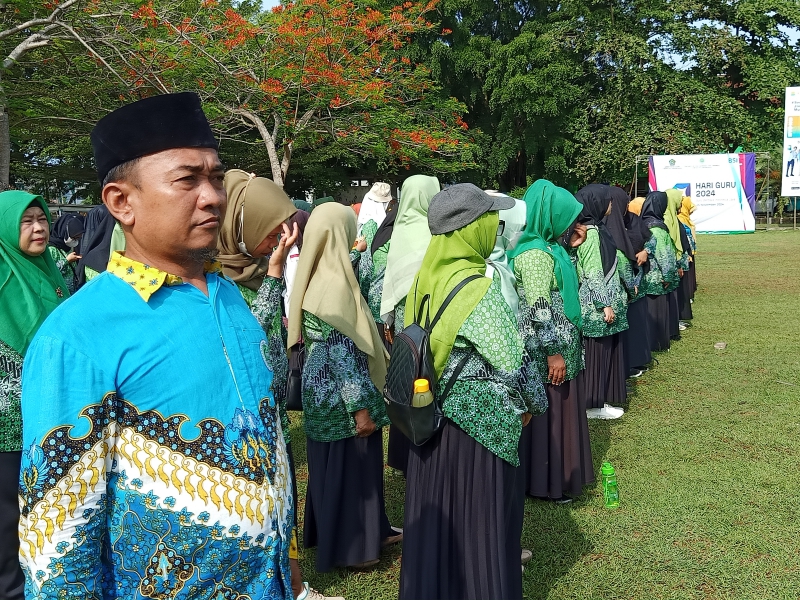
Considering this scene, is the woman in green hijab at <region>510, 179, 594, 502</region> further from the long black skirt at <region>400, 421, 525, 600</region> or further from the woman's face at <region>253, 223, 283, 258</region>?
the woman's face at <region>253, 223, 283, 258</region>

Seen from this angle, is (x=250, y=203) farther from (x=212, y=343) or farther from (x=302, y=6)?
(x=302, y=6)

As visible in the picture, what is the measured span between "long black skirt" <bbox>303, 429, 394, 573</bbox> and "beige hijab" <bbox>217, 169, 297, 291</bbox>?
0.99 meters

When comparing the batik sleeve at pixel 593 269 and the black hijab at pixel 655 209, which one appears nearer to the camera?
the batik sleeve at pixel 593 269

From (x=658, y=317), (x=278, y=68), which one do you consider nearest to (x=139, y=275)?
(x=658, y=317)

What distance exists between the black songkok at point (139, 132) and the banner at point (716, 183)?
23521mm

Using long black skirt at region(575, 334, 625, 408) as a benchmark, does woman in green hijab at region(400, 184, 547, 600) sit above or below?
above

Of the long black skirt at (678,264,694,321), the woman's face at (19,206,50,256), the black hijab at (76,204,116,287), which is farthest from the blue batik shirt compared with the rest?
the long black skirt at (678,264,694,321)

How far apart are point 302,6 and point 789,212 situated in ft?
91.4

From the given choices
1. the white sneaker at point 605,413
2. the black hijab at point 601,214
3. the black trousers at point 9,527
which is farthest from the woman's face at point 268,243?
the white sneaker at point 605,413

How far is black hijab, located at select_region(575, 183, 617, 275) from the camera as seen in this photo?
19.0ft

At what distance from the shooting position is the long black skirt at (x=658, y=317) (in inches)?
316

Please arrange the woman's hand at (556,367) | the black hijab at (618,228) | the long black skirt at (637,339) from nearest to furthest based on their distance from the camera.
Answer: the woman's hand at (556,367), the black hijab at (618,228), the long black skirt at (637,339)

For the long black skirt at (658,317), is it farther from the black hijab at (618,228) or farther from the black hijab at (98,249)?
the black hijab at (98,249)

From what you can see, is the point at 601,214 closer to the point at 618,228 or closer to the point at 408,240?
A: the point at 618,228
